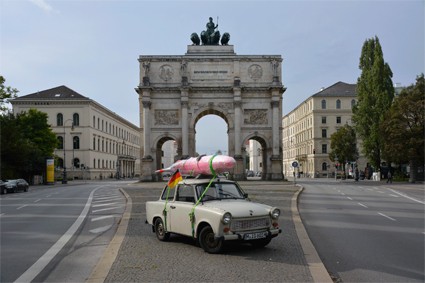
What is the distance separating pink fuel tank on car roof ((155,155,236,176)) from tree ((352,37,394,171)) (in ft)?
158

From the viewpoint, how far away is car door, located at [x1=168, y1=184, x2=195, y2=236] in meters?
10.0

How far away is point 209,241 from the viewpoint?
947cm

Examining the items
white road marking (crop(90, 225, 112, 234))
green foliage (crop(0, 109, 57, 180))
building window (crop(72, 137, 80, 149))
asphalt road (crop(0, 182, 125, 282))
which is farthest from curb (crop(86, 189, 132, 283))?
building window (crop(72, 137, 80, 149))

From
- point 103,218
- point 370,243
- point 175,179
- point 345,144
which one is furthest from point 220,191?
point 345,144

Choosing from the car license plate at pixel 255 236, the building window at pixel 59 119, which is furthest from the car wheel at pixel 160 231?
the building window at pixel 59 119

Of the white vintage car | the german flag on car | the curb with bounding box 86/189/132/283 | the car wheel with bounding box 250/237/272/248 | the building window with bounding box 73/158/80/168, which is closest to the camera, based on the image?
the curb with bounding box 86/189/132/283

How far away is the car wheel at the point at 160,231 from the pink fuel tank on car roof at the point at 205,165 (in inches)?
52.5

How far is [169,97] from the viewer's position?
56500 mm

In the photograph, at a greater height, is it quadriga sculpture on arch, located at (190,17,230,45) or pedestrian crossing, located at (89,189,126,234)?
quadriga sculpture on arch, located at (190,17,230,45)

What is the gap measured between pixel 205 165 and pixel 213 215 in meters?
1.67

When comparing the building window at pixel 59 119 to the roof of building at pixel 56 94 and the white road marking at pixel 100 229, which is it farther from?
the white road marking at pixel 100 229

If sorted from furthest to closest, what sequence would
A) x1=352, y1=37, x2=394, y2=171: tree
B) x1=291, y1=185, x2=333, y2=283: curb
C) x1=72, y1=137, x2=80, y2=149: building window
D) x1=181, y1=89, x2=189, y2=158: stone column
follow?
x1=72, y1=137, x2=80, y2=149: building window → x1=352, y1=37, x2=394, y2=171: tree → x1=181, y1=89, x2=189, y2=158: stone column → x1=291, y1=185, x2=333, y2=283: curb

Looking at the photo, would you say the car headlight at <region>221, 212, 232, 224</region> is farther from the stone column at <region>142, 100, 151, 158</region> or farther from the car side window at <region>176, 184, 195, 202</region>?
the stone column at <region>142, 100, 151, 158</region>

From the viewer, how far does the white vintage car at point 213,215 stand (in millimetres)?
9086
